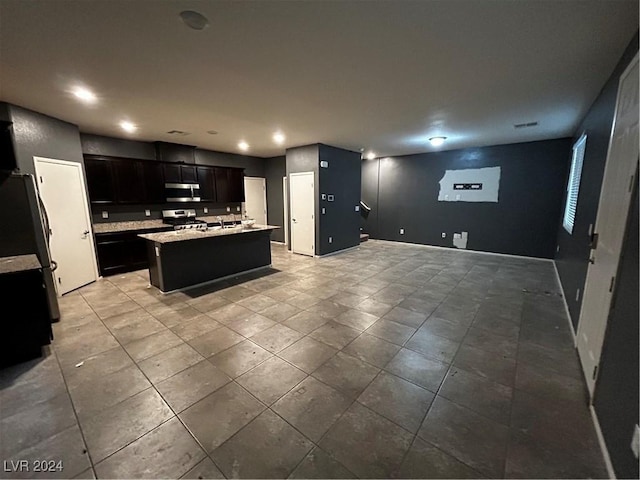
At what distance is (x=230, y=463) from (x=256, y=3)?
2773mm

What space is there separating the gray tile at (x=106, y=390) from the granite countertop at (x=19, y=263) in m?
1.19

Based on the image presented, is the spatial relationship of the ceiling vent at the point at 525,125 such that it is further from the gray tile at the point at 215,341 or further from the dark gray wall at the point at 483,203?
the gray tile at the point at 215,341

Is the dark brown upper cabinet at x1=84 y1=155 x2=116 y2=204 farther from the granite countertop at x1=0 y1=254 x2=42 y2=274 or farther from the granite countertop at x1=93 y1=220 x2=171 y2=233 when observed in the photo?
the granite countertop at x1=0 y1=254 x2=42 y2=274

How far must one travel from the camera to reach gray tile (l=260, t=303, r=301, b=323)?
10.6ft

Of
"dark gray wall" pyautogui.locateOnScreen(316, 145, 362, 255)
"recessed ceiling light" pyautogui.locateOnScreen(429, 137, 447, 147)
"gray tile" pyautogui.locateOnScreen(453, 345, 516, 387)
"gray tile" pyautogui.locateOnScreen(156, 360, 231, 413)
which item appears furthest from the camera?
"dark gray wall" pyautogui.locateOnScreen(316, 145, 362, 255)

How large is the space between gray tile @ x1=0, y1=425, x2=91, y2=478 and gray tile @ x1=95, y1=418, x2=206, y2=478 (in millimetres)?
138

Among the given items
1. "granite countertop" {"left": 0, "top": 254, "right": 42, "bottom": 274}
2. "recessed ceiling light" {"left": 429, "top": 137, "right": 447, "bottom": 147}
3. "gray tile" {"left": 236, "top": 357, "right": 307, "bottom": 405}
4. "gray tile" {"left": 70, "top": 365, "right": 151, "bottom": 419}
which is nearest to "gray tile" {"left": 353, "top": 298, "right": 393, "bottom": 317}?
"gray tile" {"left": 236, "top": 357, "right": 307, "bottom": 405}

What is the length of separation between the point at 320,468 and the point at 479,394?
1331 mm

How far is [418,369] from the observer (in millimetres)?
2268

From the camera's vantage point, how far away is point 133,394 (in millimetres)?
1991

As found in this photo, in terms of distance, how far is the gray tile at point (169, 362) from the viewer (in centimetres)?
221

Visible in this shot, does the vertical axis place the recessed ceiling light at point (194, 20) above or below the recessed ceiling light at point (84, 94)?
below

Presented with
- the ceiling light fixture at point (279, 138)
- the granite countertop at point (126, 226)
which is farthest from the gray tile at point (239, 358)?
the granite countertop at point (126, 226)

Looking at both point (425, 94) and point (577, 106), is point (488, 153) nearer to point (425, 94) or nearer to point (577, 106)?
point (577, 106)
